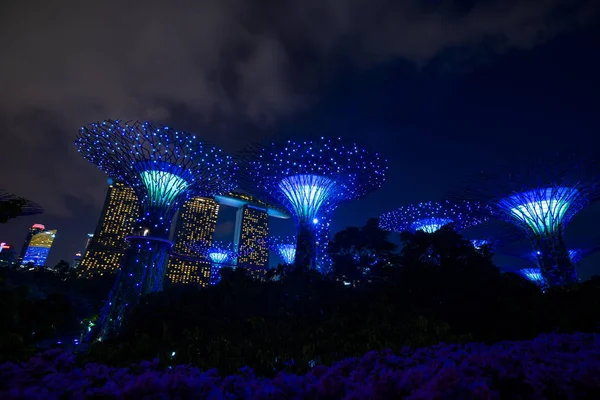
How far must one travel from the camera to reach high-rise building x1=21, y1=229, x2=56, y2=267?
150250 mm

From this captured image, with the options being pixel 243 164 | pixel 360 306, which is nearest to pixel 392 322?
pixel 360 306

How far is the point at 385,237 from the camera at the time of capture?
952 inches

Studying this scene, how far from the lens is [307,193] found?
81.2ft

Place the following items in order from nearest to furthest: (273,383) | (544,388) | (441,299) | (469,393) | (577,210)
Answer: (469,393) → (544,388) → (273,383) → (441,299) → (577,210)

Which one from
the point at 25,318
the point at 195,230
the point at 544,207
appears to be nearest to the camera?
the point at 25,318

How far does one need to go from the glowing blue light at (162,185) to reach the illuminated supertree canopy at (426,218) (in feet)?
77.8

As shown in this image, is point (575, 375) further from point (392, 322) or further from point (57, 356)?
point (392, 322)

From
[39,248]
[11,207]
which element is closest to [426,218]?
[11,207]

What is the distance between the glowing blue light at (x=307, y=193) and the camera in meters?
24.5

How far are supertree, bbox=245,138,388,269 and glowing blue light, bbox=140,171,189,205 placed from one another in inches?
219

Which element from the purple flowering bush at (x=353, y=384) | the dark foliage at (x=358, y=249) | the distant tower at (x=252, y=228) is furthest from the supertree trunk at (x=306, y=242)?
the distant tower at (x=252, y=228)

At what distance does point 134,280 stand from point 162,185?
6399mm

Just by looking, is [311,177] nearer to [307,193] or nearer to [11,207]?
[307,193]

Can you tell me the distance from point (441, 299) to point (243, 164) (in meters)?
16.6
